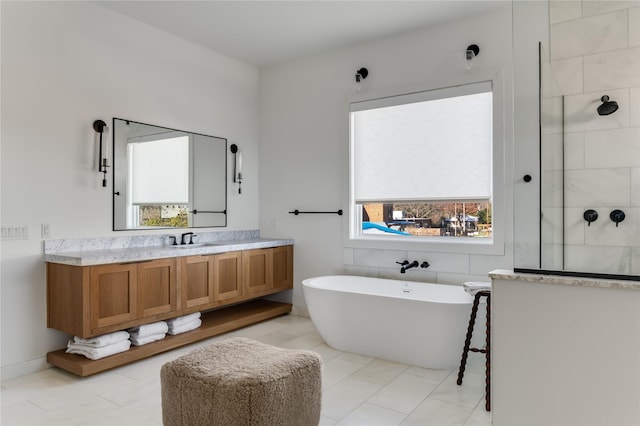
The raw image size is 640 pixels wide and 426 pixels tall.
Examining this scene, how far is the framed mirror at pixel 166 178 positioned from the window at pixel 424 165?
1497 millimetres

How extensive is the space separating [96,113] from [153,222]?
1.06m

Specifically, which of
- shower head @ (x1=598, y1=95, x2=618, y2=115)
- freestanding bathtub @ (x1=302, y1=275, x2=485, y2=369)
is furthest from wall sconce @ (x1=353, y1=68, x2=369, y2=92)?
shower head @ (x1=598, y1=95, x2=618, y2=115)

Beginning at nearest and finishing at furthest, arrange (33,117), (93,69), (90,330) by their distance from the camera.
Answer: (90,330), (33,117), (93,69)

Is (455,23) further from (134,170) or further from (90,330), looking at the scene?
(90,330)

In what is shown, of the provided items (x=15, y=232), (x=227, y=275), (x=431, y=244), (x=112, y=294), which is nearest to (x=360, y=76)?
(x=431, y=244)

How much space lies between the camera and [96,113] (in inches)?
140

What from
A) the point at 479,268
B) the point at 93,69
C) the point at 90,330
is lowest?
the point at 90,330

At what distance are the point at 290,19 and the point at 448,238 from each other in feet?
8.14

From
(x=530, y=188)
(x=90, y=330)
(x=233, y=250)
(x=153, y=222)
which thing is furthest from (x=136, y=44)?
(x=530, y=188)

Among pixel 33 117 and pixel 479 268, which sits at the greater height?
pixel 33 117

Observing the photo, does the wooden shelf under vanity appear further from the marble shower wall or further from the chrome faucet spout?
the marble shower wall

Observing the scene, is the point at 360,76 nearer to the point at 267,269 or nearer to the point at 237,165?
the point at 237,165

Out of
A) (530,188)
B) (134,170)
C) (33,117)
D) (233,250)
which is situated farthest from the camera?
(233,250)

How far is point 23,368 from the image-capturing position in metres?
3.10
